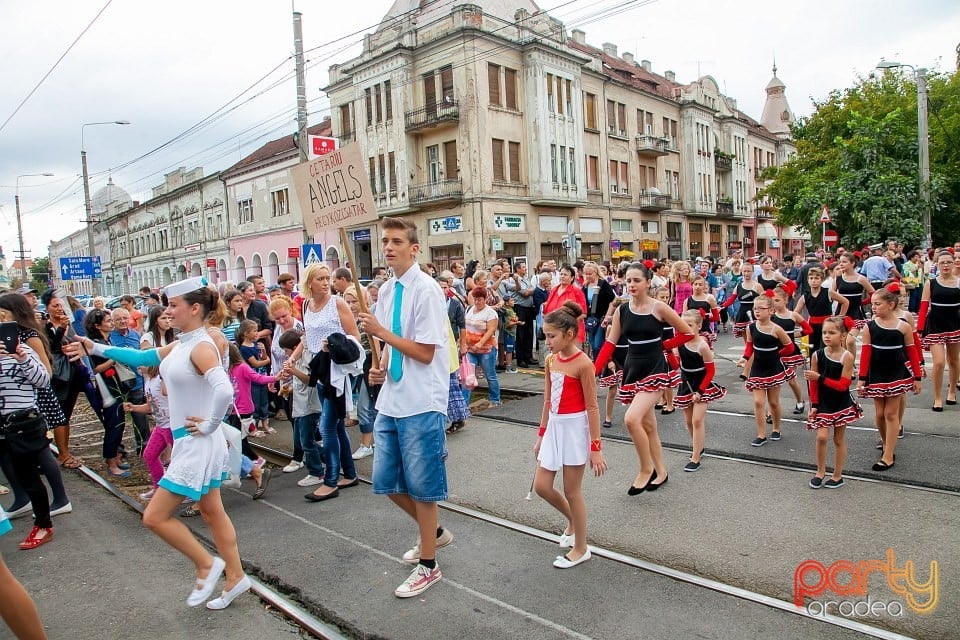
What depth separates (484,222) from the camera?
30.9 metres

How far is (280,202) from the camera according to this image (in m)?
41.3

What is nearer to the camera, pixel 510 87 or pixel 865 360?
pixel 865 360

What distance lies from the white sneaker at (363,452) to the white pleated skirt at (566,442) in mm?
3396

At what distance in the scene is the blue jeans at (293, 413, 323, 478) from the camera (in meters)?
6.20

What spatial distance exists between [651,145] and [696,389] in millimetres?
37254

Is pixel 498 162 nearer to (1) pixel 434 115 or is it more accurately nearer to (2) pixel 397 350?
(1) pixel 434 115

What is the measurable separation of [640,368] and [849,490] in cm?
191

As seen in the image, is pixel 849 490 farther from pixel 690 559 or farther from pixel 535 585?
pixel 535 585

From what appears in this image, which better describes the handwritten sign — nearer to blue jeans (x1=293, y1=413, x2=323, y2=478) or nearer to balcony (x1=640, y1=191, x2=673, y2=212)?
blue jeans (x1=293, y1=413, x2=323, y2=478)

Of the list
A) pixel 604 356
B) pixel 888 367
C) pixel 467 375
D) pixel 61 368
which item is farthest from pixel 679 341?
pixel 61 368

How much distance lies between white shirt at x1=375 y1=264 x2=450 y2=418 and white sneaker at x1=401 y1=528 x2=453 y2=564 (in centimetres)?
108

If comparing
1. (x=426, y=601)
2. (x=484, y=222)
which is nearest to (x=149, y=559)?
(x=426, y=601)

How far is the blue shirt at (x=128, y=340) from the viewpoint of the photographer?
7.23 metres

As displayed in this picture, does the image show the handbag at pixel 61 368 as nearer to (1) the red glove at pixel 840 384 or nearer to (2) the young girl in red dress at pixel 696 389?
(2) the young girl in red dress at pixel 696 389
